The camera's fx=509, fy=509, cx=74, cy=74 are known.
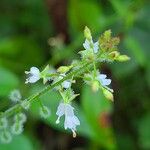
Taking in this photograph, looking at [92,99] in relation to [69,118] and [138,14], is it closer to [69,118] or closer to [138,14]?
[138,14]

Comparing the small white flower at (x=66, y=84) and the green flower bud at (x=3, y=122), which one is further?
the green flower bud at (x=3, y=122)

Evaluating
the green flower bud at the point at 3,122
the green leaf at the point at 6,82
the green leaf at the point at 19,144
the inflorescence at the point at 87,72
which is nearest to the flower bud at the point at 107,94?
the inflorescence at the point at 87,72

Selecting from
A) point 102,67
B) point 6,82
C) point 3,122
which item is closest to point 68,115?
point 3,122

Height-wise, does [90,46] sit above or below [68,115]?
above

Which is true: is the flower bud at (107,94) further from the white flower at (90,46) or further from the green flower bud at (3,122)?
the green flower bud at (3,122)

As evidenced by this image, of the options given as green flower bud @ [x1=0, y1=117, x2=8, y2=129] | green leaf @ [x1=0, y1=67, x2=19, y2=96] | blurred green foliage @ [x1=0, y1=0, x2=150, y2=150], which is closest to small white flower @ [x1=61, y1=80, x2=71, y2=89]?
green flower bud @ [x1=0, y1=117, x2=8, y2=129]

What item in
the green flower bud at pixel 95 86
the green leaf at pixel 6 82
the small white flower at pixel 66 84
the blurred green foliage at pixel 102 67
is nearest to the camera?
the green flower bud at pixel 95 86

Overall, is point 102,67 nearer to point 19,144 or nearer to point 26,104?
point 19,144

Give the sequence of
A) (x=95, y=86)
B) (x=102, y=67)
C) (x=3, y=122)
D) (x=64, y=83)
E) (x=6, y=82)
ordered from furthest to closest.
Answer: (x=102, y=67) → (x=6, y=82) → (x=3, y=122) → (x=64, y=83) → (x=95, y=86)

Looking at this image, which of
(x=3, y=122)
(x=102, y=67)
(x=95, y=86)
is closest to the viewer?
(x=95, y=86)
